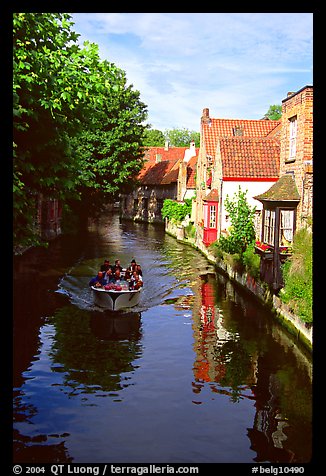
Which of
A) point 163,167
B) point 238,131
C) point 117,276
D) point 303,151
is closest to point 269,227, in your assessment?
point 303,151

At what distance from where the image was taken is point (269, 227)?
19.4m

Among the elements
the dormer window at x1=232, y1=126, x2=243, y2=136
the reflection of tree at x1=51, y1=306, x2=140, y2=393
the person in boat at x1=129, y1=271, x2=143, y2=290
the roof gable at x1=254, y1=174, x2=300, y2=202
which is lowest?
the reflection of tree at x1=51, y1=306, x2=140, y2=393

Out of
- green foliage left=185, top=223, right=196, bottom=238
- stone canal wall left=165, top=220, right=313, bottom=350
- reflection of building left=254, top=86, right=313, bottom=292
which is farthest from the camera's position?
green foliage left=185, top=223, right=196, bottom=238

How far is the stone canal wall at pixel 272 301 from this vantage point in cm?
1480

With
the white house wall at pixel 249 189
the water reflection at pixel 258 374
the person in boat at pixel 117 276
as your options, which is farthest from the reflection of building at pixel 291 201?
the white house wall at pixel 249 189

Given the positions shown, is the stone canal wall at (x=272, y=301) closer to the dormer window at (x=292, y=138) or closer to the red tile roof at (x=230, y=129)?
the dormer window at (x=292, y=138)

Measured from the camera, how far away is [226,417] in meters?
10.6

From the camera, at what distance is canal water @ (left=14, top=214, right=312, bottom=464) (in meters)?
9.27

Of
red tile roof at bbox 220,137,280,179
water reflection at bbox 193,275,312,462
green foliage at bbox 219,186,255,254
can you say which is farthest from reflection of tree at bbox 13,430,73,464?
red tile roof at bbox 220,137,280,179

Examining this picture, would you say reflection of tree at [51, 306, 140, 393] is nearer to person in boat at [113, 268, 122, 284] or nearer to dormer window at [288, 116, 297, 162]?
person in boat at [113, 268, 122, 284]

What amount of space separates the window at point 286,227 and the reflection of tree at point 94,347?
20.2ft

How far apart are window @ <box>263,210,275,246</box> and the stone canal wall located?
1.86 m

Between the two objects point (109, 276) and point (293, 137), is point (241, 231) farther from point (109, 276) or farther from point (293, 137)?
point (109, 276)

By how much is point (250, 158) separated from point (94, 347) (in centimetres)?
1883
